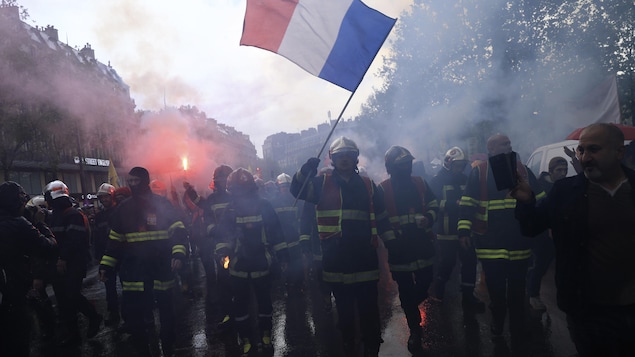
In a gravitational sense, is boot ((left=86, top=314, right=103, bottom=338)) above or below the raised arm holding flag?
below

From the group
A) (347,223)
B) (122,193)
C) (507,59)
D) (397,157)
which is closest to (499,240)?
(397,157)

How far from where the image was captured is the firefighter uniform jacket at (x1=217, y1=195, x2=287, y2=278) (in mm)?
4664

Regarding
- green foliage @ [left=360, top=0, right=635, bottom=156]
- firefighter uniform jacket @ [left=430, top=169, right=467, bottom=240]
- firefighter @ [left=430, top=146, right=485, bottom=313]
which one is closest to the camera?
firefighter @ [left=430, top=146, right=485, bottom=313]

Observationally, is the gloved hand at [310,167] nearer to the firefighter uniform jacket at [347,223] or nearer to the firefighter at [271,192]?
the firefighter uniform jacket at [347,223]

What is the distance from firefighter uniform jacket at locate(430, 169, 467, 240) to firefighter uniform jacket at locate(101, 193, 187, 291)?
10.9 ft

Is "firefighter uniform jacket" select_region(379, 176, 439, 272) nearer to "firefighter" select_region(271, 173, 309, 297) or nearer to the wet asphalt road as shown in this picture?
the wet asphalt road

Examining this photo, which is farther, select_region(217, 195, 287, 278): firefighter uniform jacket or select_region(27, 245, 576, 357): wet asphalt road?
select_region(217, 195, 287, 278): firefighter uniform jacket

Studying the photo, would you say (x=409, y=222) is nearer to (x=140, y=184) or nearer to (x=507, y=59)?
(x=140, y=184)

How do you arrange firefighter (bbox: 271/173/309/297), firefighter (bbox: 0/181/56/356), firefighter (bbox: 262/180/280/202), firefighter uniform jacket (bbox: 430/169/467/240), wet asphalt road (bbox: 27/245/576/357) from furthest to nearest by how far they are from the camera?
firefighter (bbox: 262/180/280/202) < firefighter (bbox: 271/173/309/297) < firefighter uniform jacket (bbox: 430/169/467/240) < wet asphalt road (bbox: 27/245/576/357) < firefighter (bbox: 0/181/56/356)

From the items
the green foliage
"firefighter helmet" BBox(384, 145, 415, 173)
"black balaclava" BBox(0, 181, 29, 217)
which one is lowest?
"firefighter helmet" BBox(384, 145, 415, 173)

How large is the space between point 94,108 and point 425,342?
20857mm

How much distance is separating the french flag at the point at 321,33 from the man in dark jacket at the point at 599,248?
7.81 feet

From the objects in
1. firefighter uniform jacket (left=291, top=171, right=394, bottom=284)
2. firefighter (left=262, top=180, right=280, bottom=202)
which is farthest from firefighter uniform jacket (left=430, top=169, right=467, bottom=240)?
firefighter (left=262, top=180, right=280, bottom=202)

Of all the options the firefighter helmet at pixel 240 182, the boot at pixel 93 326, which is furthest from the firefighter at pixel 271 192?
the boot at pixel 93 326
